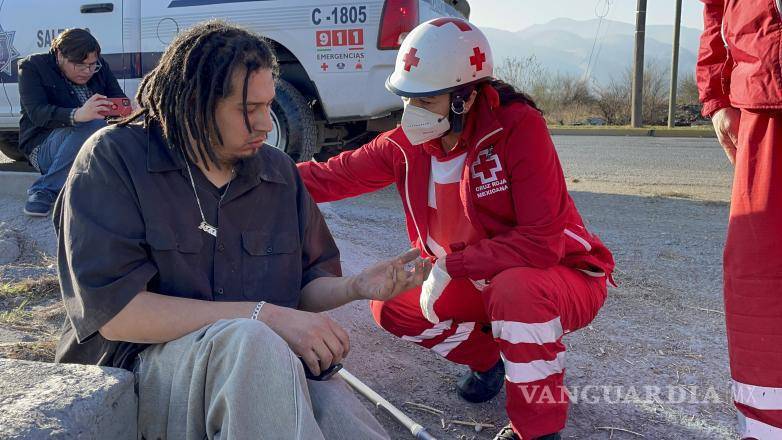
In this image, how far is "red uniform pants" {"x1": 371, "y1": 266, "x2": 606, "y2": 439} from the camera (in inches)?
98.1

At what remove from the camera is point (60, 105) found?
498 cm

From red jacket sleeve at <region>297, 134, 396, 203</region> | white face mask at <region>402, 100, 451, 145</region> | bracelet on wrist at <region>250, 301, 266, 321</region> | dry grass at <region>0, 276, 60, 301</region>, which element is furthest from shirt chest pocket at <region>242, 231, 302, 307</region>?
dry grass at <region>0, 276, 60, 301</region>

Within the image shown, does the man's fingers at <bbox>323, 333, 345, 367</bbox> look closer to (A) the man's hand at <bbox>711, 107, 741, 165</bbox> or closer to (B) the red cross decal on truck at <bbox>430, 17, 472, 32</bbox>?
(B) the red cross decal on truck at <bbox>430, 17, 472, 32</bbox>

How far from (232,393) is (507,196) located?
1485 mm

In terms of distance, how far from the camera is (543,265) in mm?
2709

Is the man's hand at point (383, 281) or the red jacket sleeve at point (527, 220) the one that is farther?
the red jacket sleeve at point (527, 220)

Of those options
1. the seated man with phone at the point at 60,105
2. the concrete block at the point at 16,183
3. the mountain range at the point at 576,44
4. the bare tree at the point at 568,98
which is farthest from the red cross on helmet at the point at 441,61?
the mountain range at the point at 576,44

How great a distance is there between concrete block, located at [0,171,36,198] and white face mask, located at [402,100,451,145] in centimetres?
372

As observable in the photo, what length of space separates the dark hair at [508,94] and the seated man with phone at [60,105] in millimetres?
2898

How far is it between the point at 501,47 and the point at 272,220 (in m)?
89.1

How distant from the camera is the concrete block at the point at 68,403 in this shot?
1750mm

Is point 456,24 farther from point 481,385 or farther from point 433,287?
point 481,385

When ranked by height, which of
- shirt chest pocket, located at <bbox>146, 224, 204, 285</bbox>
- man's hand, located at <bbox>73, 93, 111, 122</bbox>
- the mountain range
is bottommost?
shirt chest pocket, located at <bbox>146, 224, 204, 285</bbox>

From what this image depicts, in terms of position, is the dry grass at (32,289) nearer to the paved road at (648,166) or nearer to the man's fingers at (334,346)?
the man's fingers at (334,346)
